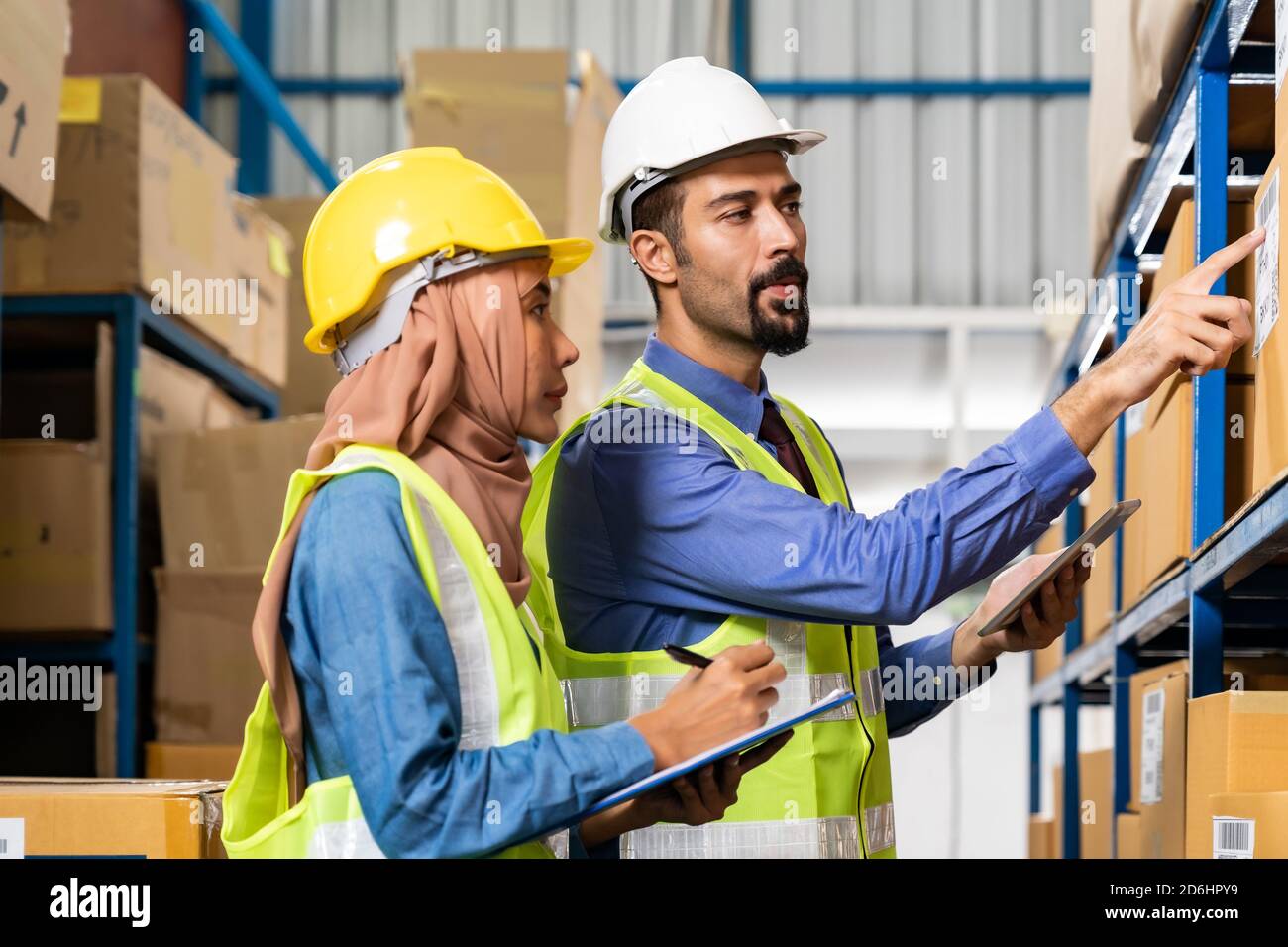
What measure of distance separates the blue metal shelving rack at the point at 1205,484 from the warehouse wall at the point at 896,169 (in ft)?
20.7

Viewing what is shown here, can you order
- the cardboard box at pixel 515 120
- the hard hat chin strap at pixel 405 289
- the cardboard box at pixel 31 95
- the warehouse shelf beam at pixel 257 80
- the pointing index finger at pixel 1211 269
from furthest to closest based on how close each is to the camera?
the warehouse shelf beam at pixel 257 80
the cardboard box at pixel 515 120
the cardboard box at pixel 31 95
the pointing index finger at pixel 1211 269
the hard hat chin strap at pixel 405 289

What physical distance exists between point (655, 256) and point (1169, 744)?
1.38 metres

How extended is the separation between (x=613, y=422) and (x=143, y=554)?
2.87 m

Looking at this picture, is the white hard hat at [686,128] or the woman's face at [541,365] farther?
the white hard hat at [686,128]

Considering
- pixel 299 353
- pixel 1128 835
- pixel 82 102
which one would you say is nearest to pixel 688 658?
pixel 1128 835

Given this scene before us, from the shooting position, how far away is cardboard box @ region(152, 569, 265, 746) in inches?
184

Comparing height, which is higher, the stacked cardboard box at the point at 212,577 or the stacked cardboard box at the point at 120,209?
the stacked cardboard box at the point at 120,209

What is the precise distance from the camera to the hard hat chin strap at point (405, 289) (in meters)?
2.03

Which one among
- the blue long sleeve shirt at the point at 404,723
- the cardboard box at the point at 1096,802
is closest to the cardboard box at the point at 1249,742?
the blue long sleeve shirt at the point at 404,723

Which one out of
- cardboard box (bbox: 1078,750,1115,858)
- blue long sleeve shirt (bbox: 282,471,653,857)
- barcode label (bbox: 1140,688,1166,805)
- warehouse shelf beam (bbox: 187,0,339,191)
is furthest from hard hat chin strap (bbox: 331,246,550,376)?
warehouse shelf beam (bbox: 187,0,339,191)

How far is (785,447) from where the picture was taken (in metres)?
2.71

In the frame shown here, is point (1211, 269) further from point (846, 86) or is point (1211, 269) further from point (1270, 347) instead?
point (846, 86)

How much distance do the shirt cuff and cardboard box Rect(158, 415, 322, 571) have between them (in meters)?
3.00

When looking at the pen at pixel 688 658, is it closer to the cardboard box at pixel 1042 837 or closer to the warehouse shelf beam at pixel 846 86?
the cardboard box at pixel 1042 837
